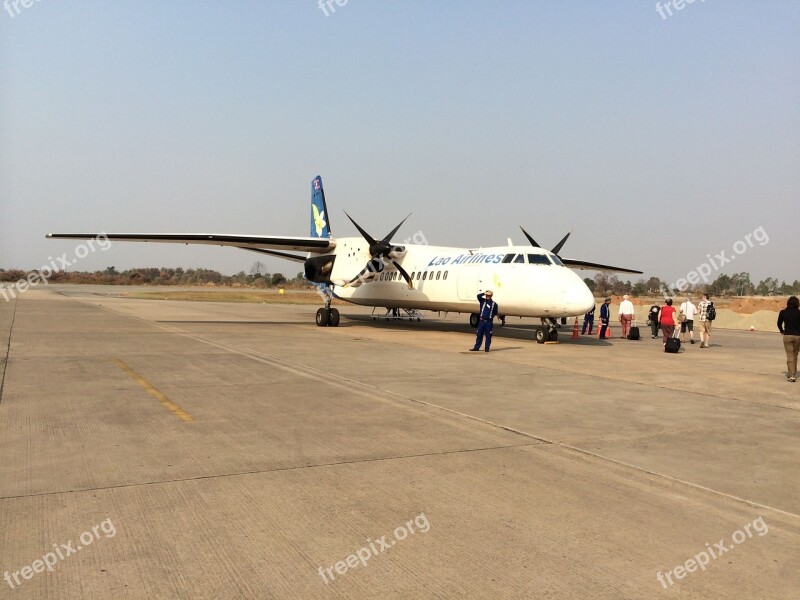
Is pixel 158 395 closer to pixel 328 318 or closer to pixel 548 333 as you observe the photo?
pixel 548 333

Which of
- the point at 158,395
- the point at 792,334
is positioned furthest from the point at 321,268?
the point at 792,334

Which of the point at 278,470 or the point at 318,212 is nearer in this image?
the point at 278,470

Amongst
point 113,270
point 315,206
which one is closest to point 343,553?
point 315,206

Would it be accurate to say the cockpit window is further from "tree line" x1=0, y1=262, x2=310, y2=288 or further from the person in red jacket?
"tree line" x1=0, y1=262, x2=310, y2=288

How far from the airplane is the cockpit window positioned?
3 centimetres

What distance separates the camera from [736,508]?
4.49m

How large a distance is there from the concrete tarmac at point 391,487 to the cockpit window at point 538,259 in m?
7.28

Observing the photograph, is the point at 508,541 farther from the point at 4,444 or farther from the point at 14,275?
the point at 14,275

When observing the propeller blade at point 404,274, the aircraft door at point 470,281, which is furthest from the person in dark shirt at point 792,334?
the propeller blade at point 404,274

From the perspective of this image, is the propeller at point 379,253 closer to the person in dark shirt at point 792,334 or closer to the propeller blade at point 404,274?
the propeller blade at point 404,274

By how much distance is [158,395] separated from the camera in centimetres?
846

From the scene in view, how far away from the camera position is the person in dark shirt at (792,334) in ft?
37.6

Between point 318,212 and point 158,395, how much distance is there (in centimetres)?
2233

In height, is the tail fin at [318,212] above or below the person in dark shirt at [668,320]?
above
